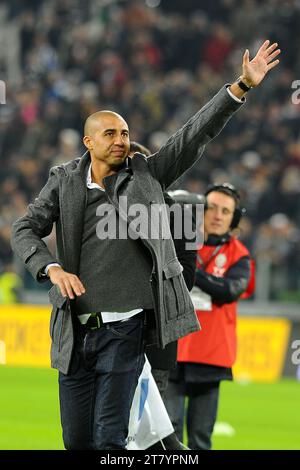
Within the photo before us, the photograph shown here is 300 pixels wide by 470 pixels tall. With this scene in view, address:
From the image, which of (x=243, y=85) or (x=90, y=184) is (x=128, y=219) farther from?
(x=243, y=85)

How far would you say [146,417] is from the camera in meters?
6.95

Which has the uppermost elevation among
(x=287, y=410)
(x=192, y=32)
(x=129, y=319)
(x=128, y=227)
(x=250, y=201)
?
(x=192, y=32)

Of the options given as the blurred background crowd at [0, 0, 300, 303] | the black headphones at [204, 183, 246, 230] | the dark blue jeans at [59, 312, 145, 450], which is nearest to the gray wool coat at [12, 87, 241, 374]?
the dark blue jeans at [59, 312, 145, 450]

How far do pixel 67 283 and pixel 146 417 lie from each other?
1314 mm

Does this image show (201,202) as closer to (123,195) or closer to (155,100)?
(123,195)

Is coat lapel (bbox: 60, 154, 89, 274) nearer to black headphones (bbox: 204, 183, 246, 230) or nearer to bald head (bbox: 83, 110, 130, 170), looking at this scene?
bald head (bbox: 83, 110, 130, 170)

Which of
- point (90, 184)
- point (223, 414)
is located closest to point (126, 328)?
point (90, 184)

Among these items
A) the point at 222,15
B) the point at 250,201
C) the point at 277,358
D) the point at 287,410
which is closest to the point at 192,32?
the point at 222,15

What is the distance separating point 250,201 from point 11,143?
19.2 feet

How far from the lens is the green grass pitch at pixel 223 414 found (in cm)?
1012

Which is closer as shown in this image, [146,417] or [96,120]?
[96,120]

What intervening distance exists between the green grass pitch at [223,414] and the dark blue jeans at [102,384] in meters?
3.10

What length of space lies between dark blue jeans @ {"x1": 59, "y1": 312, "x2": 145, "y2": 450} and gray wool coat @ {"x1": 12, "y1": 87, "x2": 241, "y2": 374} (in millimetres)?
100

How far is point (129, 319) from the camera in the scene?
6.29 meters
